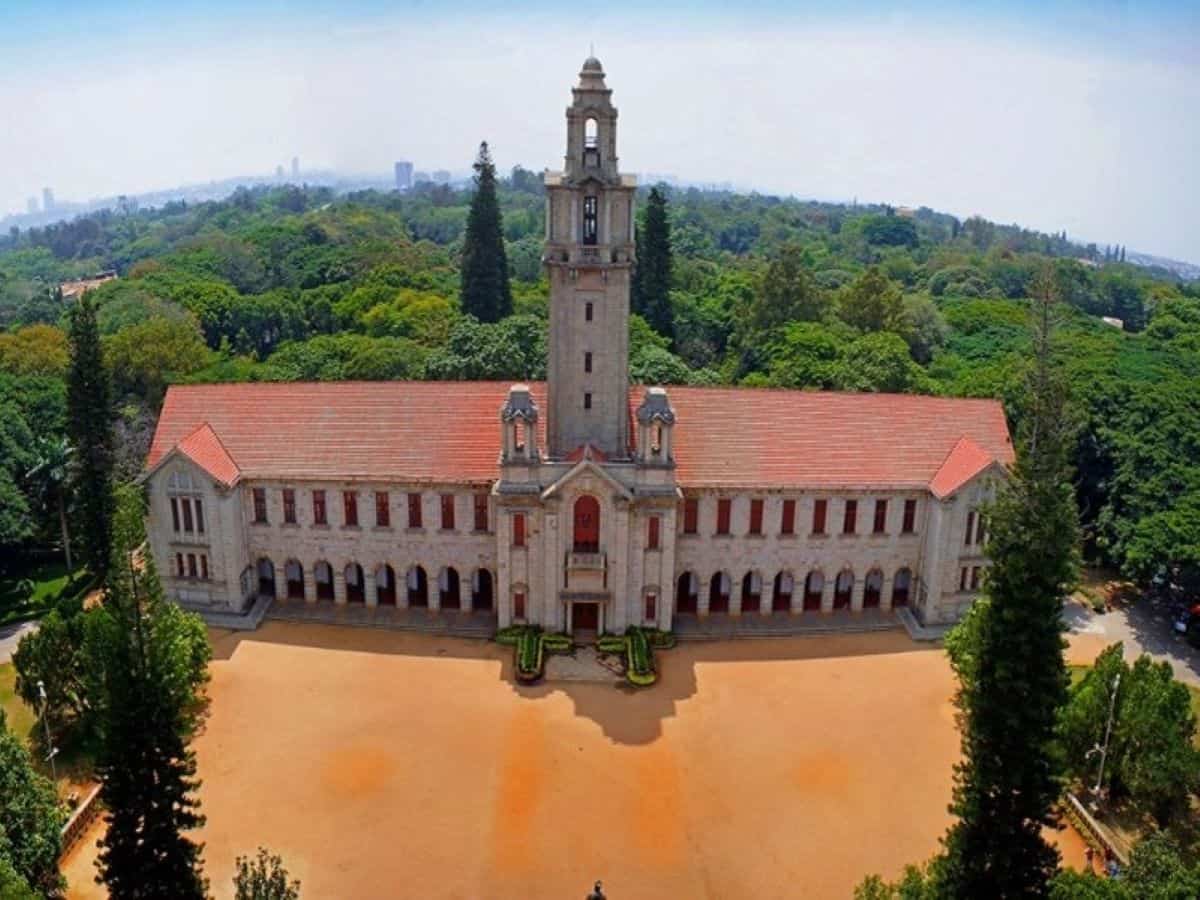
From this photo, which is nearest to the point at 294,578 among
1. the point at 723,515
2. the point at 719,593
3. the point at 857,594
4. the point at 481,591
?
the point at 481,591

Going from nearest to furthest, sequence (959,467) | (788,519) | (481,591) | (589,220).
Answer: (589,220), (959,467), (788,519), (481,591)

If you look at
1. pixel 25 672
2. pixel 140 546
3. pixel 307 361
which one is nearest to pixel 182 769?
pixel 140 546

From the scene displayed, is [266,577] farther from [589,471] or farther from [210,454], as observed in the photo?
[589,471]

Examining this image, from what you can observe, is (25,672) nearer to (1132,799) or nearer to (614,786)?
(614,786)

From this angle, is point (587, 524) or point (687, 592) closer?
point (587, 524)

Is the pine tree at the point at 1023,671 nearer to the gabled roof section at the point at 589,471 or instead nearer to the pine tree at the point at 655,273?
the gabled roof section at the point at 589,471

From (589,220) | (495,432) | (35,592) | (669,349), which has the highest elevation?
(589,220)

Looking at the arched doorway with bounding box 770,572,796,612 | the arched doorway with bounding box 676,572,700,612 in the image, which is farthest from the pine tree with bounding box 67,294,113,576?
the arched doorway with bounding box 770,572,796,612
